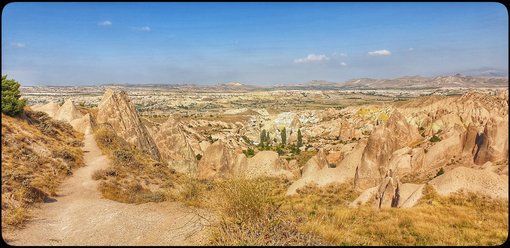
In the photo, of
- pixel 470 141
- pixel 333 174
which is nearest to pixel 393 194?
pixel 333 174

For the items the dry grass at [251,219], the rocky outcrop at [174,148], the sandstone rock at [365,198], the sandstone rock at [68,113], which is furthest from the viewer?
the rocky outcrop at [174,148]

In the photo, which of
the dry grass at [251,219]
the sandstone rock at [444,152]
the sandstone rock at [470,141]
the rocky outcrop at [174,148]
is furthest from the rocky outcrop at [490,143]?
the rocky outcrop at [174,148]

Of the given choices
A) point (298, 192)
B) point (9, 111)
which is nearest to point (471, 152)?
point (298, 192)

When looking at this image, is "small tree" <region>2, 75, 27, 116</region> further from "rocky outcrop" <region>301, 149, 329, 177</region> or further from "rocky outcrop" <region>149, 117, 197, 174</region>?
"rocky outcrop" <region>301, 149, 329, 177</region>

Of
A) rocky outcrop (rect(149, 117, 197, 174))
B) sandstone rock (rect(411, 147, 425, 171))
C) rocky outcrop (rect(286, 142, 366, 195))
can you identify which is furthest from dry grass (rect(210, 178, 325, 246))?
rocky outcrop (rect(149, 117, 197, 174))

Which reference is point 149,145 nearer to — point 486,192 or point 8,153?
point 8,153

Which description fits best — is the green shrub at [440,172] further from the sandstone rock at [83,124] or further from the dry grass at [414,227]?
the sandstone rock at [83,124]
